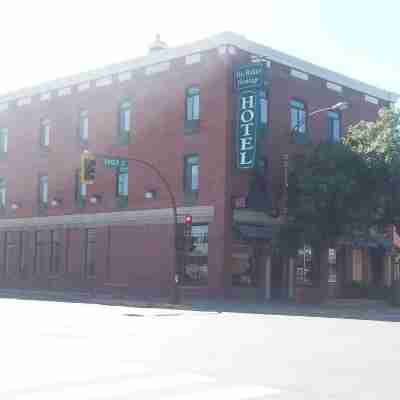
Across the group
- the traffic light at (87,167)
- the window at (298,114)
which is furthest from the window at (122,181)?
the traffic light at (87,167)

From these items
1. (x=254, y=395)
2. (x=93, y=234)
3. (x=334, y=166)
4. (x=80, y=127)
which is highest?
(x=80, y=127)

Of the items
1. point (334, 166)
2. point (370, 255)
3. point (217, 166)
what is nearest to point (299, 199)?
point (334, 166)

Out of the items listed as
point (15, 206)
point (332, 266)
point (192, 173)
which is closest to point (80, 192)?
point (15, 206)

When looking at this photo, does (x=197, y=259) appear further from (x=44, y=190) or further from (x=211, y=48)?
(x=44, y=190)

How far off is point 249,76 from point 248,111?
62.5 inches

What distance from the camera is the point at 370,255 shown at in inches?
1654

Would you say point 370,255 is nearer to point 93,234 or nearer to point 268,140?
point 268,140

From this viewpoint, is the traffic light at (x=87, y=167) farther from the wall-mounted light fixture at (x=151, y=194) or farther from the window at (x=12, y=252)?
the window at (x=12, y=252)

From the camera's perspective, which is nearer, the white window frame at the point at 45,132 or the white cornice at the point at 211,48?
the white cornice at the point at 211,48

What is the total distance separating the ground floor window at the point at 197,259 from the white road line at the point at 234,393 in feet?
80.7

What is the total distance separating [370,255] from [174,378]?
110 ft

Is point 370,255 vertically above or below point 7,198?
below

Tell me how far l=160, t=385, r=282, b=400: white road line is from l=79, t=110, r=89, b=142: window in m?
33.5

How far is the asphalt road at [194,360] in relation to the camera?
30.3 ft
